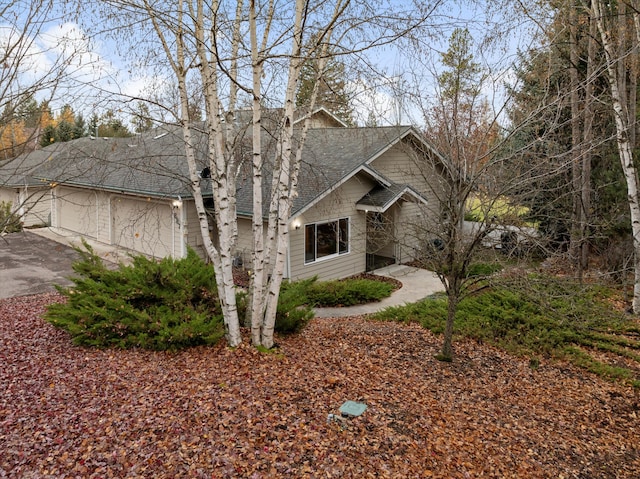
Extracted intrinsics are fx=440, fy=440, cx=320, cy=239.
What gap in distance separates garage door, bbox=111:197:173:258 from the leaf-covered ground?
6.99m

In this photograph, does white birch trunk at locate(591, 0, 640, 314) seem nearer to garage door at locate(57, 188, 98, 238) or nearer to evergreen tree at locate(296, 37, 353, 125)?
evergreen tree at locate(296, 37, 353, 125)

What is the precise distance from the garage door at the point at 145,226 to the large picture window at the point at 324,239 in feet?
14.2

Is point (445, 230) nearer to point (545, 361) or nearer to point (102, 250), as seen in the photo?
point (545, 361)

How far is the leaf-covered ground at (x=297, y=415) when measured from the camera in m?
3.48

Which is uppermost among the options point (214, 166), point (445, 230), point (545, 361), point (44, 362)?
point (214, 166)

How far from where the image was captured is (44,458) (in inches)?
132

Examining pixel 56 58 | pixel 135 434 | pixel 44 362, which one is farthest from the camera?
pixel 44 362

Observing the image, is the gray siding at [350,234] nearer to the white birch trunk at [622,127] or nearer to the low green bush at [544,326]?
the low green bush at [544,326]

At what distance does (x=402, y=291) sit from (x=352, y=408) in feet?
24.3

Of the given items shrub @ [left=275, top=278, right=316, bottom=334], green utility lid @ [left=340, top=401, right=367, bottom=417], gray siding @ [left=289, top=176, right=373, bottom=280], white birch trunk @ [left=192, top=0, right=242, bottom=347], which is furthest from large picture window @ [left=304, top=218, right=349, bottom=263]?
green utility lid @ [left=340, top=401, right=367, bottom=417]

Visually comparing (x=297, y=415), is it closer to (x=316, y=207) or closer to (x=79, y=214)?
(x=316, y=207)

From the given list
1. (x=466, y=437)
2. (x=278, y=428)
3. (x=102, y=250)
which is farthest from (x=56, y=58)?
(x=102, y=250)

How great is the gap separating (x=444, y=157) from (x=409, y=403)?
11.0 feet

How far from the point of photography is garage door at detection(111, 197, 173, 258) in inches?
523
